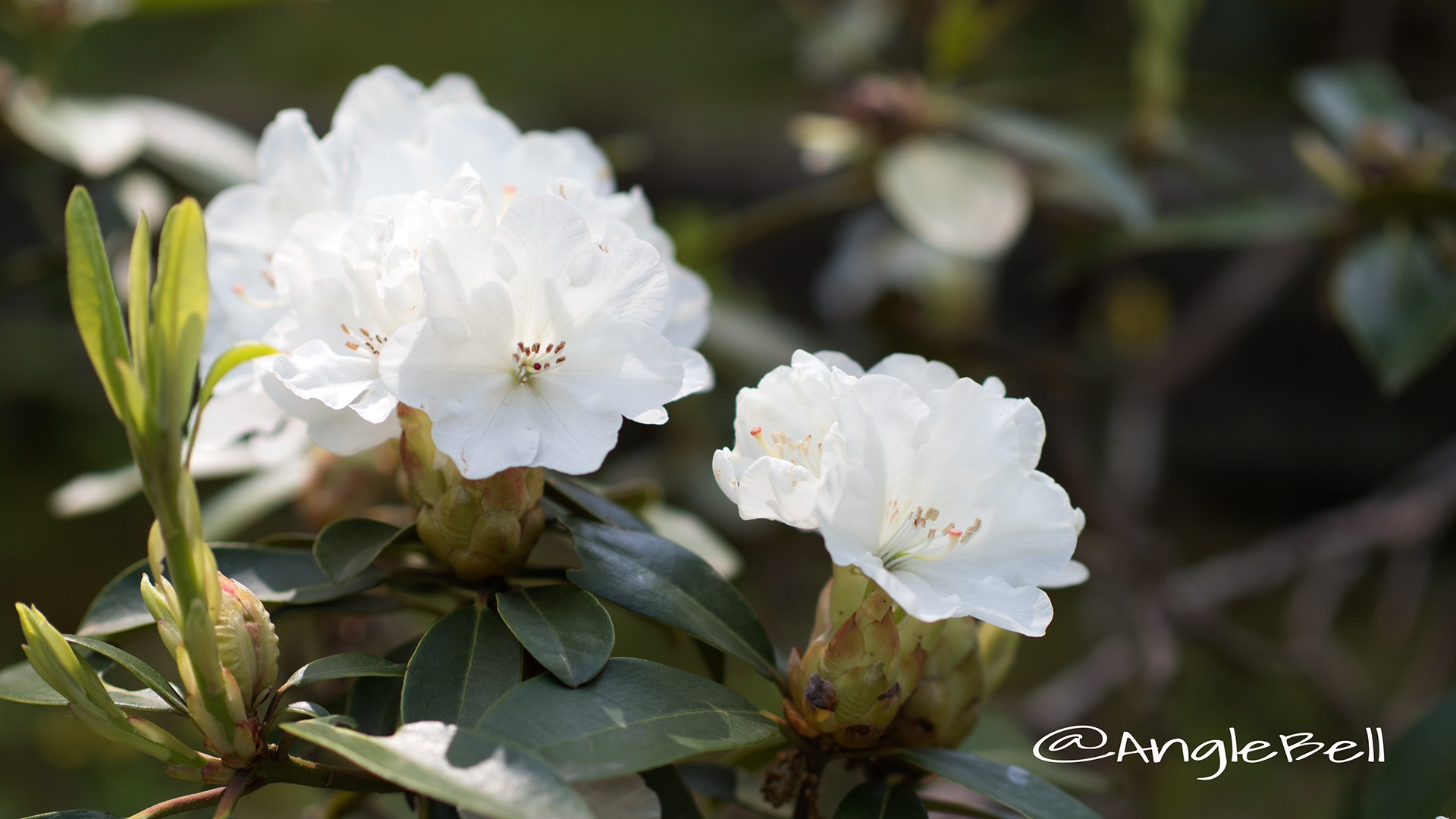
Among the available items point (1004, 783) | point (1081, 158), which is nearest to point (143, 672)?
point (1004, 783)

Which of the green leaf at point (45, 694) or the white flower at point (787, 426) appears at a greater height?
the white flower at point (787, 426)

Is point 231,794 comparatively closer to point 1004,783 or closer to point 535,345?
point 535,345

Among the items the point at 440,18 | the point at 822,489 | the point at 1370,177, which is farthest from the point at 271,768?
the point at 440,18

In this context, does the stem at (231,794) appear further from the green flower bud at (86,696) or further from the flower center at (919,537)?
the flower center at (919,537)

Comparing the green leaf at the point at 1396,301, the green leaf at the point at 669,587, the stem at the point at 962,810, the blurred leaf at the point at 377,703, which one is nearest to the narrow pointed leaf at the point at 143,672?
the blurred leaf at the point at 377,703

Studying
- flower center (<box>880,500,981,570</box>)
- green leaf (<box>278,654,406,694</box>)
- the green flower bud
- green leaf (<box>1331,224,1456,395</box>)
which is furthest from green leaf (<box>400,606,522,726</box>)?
green leaf (<box>1331,224,1456,395</box>)

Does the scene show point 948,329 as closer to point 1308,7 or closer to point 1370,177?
point 1370,177
